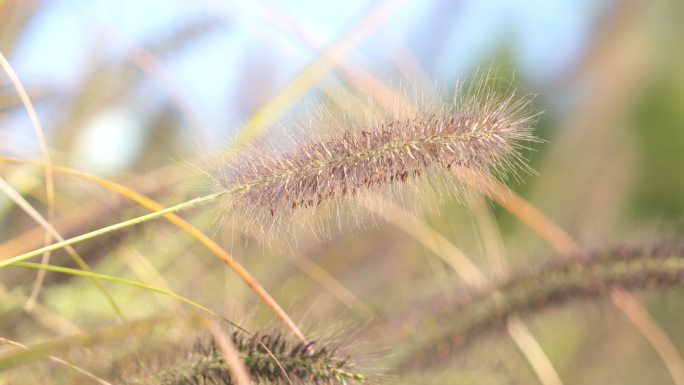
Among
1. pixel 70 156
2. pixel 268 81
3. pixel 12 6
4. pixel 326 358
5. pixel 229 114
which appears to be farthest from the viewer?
pixel 268 81

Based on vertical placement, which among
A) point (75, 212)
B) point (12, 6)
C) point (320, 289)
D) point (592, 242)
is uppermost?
point (12, 6)

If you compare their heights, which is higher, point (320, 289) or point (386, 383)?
point (320, 289)

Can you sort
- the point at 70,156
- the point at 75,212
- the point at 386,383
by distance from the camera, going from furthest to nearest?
the point at 70,156, the point at 75,212, the point at 386,383

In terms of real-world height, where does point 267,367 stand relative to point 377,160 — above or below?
below

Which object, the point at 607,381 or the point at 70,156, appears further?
the point at 607,381

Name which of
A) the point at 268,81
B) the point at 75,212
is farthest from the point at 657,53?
the point at 75,212

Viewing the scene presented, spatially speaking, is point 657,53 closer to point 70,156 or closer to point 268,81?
point 268,81

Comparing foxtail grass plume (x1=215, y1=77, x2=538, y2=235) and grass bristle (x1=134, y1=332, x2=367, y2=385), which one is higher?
foxtail grass plume (x1=215, y1=77, x2=538, y2=235)

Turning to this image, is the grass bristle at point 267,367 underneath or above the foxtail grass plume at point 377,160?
underneath
